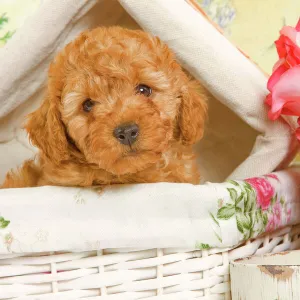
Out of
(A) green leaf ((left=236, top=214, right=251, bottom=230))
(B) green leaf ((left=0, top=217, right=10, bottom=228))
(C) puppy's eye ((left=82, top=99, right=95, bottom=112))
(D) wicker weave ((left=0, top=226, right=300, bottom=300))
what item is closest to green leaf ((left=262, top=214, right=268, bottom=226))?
(A) green leaf ((left=236, top=214, right=251, bottom=230))

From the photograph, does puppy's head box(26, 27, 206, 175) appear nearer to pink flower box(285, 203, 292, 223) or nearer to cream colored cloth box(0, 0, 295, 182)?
cream colored cloth box(0, 0, 295, 182)

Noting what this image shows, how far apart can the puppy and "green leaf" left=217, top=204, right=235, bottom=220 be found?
31 cm

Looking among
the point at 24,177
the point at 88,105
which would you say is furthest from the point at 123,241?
the point at 24,177

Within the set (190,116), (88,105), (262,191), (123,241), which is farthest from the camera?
(190,116)

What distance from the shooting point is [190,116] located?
7.01ft

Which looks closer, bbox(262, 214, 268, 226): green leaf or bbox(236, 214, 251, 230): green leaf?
Answer: bbox(236, 214, 251, 230): green leaf

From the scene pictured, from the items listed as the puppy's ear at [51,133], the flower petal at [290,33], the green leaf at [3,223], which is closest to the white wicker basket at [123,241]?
the green leaf at [3,223]

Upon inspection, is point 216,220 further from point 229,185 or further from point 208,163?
point 208,163

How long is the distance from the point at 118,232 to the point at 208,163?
4.03ft

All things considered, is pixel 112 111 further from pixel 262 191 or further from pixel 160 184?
pixel 262 191

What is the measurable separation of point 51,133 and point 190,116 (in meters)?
0.57

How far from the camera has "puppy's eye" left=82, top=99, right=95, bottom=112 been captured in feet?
6.58

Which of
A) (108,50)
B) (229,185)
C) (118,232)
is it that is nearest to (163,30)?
(108,50)

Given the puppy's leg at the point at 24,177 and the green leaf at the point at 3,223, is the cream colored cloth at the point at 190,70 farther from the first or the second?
the green leaf at the point at 3,223
